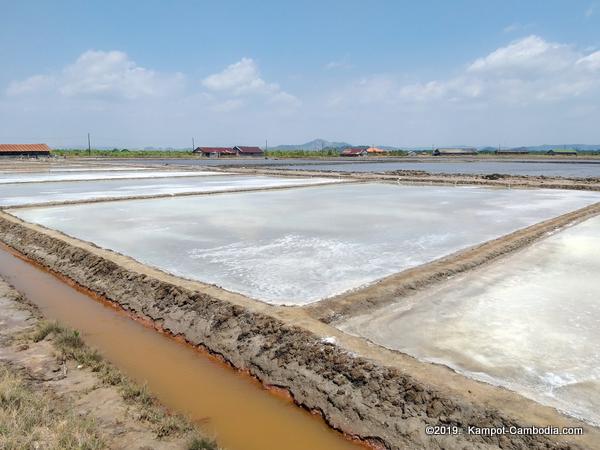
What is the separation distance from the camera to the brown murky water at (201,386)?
12.0 feet

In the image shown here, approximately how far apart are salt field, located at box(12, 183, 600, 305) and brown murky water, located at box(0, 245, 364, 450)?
3.93ft

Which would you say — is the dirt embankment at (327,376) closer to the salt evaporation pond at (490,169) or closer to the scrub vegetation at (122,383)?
the scrub vegetation at (122,383)

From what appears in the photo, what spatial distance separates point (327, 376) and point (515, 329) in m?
2.12

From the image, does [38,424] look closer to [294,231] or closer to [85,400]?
[85,400]

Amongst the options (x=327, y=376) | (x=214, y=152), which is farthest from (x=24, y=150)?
(x=327, y=376)

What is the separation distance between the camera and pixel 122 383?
163 inches

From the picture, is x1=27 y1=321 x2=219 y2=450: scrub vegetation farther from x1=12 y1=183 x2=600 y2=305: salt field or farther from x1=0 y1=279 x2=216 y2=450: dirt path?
x1=12 y1=183 x2=600 y2=305: salt field

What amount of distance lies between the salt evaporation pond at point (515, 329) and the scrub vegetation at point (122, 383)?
2.03 m

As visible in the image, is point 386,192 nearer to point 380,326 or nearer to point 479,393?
point 380,326

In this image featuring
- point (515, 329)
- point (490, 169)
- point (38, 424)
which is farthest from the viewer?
point (490, 169)

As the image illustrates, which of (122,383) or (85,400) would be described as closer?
(85,400)

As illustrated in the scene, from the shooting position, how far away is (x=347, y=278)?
6.53 metres

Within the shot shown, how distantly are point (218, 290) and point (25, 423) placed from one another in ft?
9.18

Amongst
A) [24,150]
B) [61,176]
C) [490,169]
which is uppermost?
[24,150]
